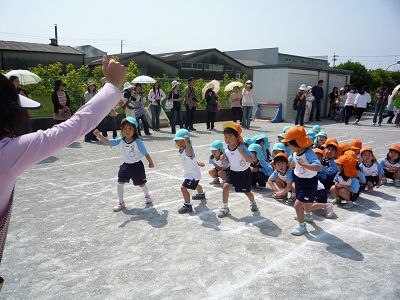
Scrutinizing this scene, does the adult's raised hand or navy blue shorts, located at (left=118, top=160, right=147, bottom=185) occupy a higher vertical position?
the adult's raised hand

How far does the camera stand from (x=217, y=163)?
6.47 metres

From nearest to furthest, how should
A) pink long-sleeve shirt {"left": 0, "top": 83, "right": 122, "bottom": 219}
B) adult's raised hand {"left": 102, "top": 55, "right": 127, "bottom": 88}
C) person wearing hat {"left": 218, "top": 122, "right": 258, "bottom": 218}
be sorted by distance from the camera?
pink long-sleeve shirt {"left": 0, "top": 83, "right": 122, "bottom": 219}
adult's raised hand {"left": 102, "top": 55, "right": 127, "bottom": 88}
person wearing hat {"left": 218, "top": 122, "right": 258, "bottom": 218}

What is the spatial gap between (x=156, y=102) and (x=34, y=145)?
1210cm

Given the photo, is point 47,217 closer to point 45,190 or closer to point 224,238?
point 45,190

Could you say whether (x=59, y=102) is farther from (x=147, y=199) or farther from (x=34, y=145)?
(x=34, y=145)

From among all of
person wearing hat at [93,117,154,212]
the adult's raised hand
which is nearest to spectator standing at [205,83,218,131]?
person wearing hat at [93,117,154,212]

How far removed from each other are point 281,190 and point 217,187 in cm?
127

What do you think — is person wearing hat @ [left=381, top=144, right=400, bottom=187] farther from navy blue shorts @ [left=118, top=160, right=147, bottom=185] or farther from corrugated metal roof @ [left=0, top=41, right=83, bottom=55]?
corrugated metal roof @ [left=0, top=41, right=83, bottom=55]

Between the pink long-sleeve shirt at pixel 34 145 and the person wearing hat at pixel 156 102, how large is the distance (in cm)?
1187

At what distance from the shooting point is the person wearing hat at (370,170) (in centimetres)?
621

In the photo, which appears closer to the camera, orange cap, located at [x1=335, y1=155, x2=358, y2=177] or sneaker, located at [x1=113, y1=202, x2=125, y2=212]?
sneaker, located at [x1=113, y1=202, x2=125, y2=212]

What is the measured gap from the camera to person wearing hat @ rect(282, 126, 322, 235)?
424 cm

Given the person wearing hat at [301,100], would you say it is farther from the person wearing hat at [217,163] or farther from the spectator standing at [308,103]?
the person wearing hat at [217,163]

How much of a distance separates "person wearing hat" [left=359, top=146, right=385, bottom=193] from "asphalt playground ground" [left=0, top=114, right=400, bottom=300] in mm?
217
